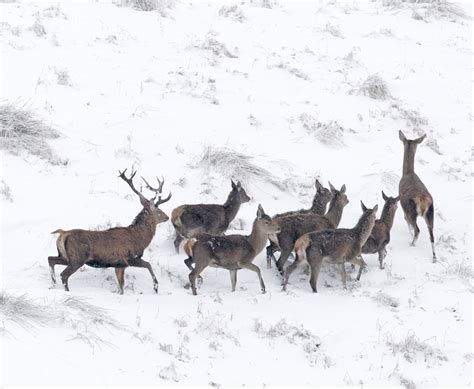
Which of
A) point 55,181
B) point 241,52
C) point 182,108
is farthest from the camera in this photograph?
point 241,52

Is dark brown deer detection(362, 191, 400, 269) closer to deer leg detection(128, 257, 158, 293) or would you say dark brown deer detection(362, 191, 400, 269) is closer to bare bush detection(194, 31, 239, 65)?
deer leg detection(128, 257, 158, 293)

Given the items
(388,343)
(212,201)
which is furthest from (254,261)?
(388,343)

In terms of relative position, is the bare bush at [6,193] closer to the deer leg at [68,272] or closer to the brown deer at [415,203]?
the deer leg at [68,272]

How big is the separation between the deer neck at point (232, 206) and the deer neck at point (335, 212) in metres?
1.53

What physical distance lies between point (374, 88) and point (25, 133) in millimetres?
8925

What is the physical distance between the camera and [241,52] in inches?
765

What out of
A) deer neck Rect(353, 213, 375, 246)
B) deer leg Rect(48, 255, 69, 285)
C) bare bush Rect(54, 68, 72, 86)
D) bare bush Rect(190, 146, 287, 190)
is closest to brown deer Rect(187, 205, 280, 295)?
deer neck Rect(353, 213, 375, 246)

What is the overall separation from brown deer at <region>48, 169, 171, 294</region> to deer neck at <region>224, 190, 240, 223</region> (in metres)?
1.72

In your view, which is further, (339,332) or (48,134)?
(48,134)

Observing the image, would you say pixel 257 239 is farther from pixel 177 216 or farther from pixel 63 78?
pixel 63 78

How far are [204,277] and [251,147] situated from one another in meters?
4.57

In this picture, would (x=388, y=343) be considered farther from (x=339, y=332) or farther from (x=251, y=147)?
(x=251, y=147)

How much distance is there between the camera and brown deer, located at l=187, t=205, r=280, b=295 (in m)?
10.0

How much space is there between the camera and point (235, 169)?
1345cm
